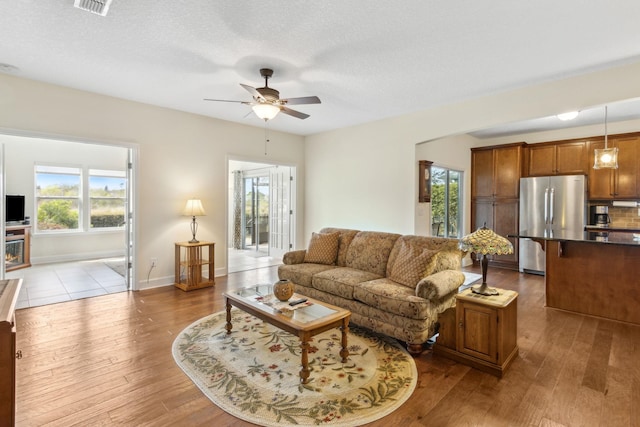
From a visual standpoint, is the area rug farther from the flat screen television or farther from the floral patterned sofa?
the flat screen television

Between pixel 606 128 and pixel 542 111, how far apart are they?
275 cm

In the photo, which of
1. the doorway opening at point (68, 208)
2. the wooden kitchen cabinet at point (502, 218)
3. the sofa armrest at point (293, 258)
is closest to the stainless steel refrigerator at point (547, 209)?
the wooden kitchen cabinet at point (502, 218)

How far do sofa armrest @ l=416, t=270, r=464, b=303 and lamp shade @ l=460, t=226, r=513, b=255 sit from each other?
0.43 metres

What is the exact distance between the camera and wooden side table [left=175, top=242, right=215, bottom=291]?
4.68 meters

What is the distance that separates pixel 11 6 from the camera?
91.7 inches

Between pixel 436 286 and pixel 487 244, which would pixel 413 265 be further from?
pixel 487 244

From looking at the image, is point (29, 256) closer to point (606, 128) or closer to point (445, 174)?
point (445, 174)

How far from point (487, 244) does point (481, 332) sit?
28.0 inches

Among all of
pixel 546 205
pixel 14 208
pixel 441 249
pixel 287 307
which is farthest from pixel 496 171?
pixel 14 208

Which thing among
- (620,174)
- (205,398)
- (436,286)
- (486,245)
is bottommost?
(205,398)

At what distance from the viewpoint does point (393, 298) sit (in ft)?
9.37

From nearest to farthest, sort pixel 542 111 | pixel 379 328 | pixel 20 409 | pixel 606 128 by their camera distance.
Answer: pixel 20 409
pixel 379 328
pixel 542 111
pixel 606 128

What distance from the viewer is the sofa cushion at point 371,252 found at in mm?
3768

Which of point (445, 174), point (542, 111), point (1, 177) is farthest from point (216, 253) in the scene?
point (542, 111)
